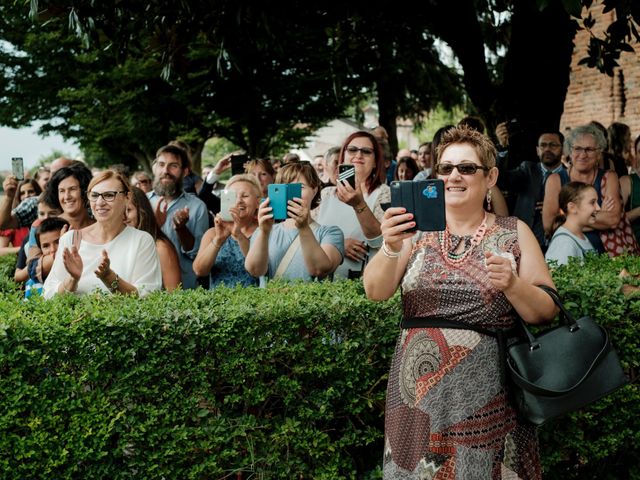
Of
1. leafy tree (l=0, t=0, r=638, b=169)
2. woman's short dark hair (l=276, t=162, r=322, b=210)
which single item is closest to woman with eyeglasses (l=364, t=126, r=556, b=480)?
leafy tree (l=0, t=0, r=638, b=169)

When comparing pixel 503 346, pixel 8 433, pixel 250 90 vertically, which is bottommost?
pixel 8 433

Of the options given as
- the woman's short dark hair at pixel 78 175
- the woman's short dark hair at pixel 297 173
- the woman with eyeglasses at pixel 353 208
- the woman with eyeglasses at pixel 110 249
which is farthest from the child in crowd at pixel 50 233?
the woman with eyeglasses at pixel 353 208

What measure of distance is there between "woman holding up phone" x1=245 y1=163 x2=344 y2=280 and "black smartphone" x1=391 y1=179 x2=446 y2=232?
2.08m

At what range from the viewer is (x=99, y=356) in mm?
4082

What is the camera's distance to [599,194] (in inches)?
288

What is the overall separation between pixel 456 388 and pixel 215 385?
1.38 meters

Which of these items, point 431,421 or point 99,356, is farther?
point 99,356

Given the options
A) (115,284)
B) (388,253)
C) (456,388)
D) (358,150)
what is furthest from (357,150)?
(456,388)

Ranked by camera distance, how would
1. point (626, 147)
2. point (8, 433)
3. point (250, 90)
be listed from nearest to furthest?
1. point (8, 433)
2. point (626, 147)
3. point (250, 90)

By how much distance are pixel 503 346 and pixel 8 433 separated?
2.32m

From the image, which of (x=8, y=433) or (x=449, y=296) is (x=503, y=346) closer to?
(x=449, y=296)

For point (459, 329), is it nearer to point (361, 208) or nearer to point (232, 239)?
point (361, 208)

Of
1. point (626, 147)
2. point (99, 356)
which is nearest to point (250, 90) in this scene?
point (626, 147)

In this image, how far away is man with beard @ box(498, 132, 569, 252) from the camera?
783cm
